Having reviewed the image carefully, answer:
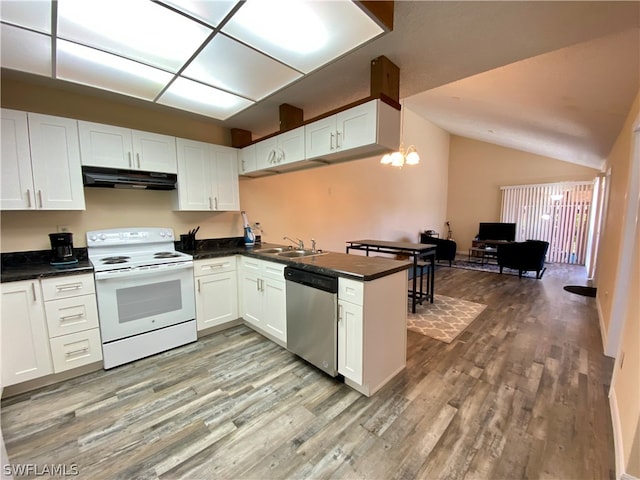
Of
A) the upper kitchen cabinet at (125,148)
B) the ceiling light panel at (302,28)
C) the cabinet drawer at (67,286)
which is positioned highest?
the ceiling light panel at (302,28)

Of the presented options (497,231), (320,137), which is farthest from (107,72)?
(497,231)

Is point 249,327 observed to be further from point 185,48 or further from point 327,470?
point 185,48

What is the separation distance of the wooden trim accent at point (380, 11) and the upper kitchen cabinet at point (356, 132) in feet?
1.56

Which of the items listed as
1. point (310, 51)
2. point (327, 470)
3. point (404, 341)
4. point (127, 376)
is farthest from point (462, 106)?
point (127, 376)

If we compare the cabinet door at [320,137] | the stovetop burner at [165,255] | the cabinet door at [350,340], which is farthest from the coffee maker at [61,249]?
the cabinet door at [350,340]

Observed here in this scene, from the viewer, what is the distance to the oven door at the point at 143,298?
2.29 meters

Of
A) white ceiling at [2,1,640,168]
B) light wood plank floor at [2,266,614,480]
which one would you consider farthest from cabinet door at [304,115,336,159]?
light wood plank floor at [2,266,614,480]

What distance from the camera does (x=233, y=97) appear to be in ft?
8.36

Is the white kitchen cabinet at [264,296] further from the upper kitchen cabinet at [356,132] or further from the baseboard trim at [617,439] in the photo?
the baseboard trim at [617,439]

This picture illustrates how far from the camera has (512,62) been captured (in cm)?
193

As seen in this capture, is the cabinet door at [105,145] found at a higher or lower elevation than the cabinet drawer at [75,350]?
higher

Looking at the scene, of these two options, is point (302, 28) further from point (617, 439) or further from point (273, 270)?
point (617, 439)

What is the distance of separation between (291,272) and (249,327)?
50.2 inches

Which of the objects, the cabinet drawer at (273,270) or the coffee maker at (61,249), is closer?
the coffee maker at (61,249)
